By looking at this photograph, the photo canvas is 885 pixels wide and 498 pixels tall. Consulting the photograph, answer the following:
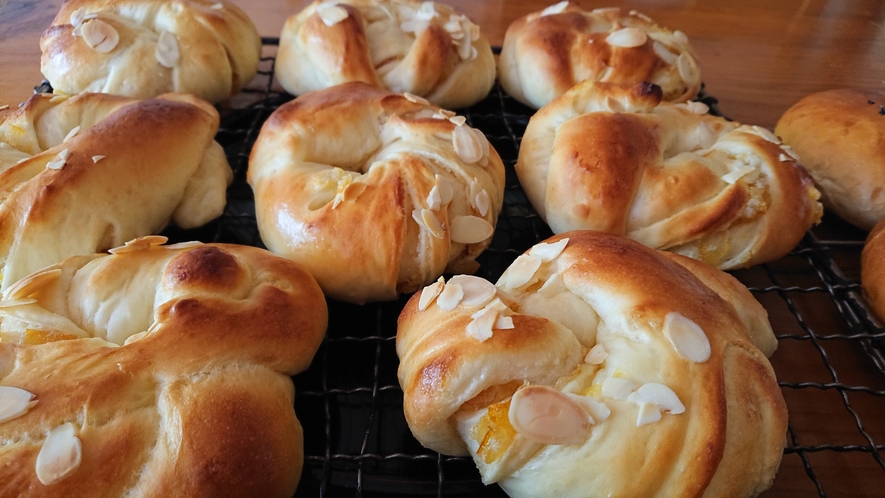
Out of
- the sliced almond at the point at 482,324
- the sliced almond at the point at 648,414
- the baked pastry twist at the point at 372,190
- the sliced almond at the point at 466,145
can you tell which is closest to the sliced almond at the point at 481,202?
the baked pastry twist at the point at 372,190

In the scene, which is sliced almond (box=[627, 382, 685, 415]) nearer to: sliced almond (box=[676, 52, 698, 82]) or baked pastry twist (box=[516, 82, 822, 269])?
baked pastry twist (box=[516, 82, 822, 269])

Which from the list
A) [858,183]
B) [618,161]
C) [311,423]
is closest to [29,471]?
[311,423]

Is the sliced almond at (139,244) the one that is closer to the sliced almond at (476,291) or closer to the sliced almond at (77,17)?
the sliced almond at (476,291)

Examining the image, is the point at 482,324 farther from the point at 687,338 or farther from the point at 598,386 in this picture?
the point at 687,338

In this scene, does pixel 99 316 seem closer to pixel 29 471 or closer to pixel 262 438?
pixel 29 471

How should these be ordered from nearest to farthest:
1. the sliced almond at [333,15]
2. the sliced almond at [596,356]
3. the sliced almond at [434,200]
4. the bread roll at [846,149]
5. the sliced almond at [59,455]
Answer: the sliced almond at [59,455] → the sliced almond at [596,356] → the sliced almond at [434,200] → the bread roll at [846,149] → the sliced almond at [333,15]

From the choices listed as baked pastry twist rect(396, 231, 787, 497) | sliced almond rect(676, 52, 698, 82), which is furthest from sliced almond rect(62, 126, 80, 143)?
sliced almond rect(676, 52, 698, 82)

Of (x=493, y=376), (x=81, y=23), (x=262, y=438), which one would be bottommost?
(x=262, y=438)
